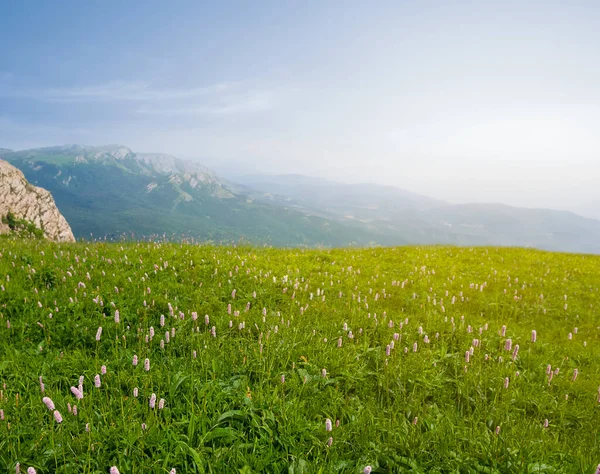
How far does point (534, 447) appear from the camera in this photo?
350cm

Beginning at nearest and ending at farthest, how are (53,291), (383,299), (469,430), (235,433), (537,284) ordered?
(235,433) < (469,430) < (53,291) < (383,299) < (537,284)

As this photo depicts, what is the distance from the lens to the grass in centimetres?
317

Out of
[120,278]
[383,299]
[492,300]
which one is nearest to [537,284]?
[492,300]

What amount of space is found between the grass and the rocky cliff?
23.5 m

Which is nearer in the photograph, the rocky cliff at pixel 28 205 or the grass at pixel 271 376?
the grass at pixel 271 376

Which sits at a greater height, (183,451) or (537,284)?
(537,284)

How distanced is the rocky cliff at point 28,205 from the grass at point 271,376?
23527mm

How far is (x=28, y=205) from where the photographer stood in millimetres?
31156

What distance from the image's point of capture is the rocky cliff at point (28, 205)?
27922 millimetres

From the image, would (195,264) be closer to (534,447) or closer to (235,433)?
(235,433)

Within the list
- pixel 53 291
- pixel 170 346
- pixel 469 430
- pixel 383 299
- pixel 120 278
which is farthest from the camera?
pixel 383 299

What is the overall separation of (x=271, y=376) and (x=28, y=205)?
36407mm

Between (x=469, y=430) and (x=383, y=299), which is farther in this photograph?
(x=383, y=299)

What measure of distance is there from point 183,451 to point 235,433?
515mm
